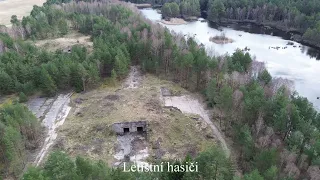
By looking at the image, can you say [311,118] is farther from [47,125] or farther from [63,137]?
[47,125]

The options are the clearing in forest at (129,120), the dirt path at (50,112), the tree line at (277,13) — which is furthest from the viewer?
the tree line at (277,13)

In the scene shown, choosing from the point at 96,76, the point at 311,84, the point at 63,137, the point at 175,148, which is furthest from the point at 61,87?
the point at 311,84

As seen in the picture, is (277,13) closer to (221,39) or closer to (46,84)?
(221,39)

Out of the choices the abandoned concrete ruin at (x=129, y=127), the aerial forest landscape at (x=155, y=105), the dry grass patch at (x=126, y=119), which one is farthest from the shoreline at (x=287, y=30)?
the abandoned concrete ruin at (x=129, y=127)

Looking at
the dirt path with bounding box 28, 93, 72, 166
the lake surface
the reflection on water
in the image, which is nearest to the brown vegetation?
the lake surface

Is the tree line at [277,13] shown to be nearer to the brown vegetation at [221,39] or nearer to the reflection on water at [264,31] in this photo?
the reflection on water at [264,31]

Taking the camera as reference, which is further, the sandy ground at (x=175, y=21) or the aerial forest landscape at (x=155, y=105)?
the sandy ground at (x=175, y=21)

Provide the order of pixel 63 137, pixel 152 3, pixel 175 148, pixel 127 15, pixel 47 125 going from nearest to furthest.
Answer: pixel 175 148
pixel 63 137
pixel 47 125
pixel 127 15
pixel 152 3
